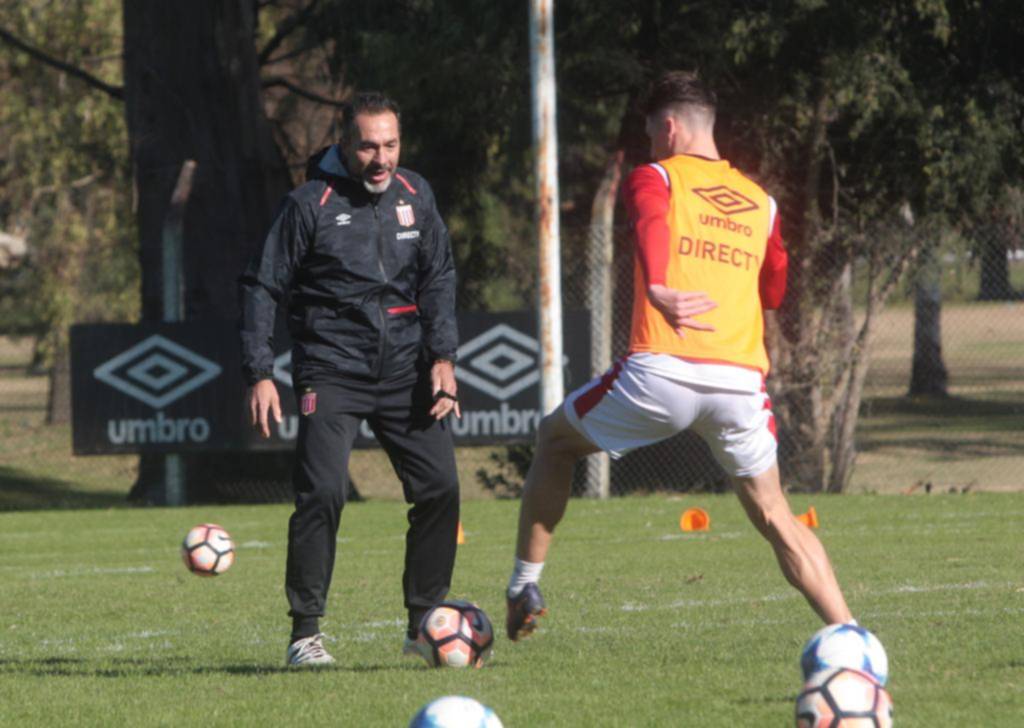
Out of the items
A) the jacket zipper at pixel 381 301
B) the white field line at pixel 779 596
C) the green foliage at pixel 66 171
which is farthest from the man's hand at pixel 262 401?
the green foliage at pixel 66 171

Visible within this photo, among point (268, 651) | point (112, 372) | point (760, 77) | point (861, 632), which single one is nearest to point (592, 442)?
point (861, 632)

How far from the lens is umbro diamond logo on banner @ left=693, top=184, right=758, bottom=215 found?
19.3 feet

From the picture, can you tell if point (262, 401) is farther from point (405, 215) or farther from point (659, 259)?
point (659, 259)

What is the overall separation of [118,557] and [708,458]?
23.7ft

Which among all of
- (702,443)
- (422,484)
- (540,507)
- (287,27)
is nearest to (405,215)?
(422,484)

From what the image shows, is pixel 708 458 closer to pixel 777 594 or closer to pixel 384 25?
pixel 384 25

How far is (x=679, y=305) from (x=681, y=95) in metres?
0.79

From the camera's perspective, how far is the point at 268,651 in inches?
283

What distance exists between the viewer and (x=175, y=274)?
636 inches

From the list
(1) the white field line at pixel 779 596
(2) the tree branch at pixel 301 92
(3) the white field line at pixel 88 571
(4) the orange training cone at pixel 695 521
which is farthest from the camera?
(2) the tree branch at pixel 301 92

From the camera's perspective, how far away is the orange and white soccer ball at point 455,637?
634 centimetres

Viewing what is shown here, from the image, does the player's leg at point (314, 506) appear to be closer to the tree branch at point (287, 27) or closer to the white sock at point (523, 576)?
the white sock at point (523, 576)

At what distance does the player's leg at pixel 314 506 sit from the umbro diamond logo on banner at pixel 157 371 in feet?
31.4

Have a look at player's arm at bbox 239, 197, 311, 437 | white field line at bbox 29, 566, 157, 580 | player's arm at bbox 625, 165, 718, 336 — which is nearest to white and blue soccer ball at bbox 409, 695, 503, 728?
player's arm at bbox 625, 165, 718, 336
